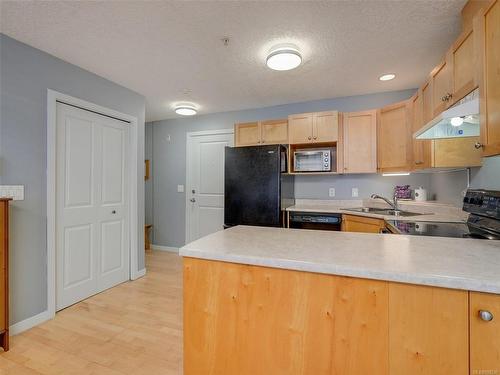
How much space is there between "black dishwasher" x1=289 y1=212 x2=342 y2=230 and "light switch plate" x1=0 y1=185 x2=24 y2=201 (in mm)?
2638

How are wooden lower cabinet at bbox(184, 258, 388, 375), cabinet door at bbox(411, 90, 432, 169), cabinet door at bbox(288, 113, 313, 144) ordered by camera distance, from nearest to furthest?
wooden lower cabinet at bbox(184, 258, 388, 375)
cabinet door at bbox(411, 90, 432, 169)
cabinet door at bbox(288, 113, 313, 144)

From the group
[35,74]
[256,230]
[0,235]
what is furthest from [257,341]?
[35,74]

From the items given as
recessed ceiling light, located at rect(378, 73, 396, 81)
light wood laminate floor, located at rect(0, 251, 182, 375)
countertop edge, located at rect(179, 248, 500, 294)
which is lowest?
light wood laminate floor, located at rect(0, 251, 182, 375)

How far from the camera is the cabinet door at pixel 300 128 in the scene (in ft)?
10.5

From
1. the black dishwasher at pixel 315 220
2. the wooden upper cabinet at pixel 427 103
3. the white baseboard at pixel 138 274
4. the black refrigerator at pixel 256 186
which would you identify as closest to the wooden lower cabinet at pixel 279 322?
the wooden upper cabinet at pixel 427 103

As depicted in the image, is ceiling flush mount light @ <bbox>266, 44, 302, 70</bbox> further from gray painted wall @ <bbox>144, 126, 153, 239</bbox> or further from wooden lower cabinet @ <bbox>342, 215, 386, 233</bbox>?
gray painted wall @ <bbox>144, 126, 153, 239</bbox>

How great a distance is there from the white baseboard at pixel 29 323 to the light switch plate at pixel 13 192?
1017 millimetres

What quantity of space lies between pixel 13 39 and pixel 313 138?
305cm

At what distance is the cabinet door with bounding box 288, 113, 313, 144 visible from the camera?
10.5ft

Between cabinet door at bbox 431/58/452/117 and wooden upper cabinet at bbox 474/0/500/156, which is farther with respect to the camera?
cabinet door at bbox 431/58/452/117

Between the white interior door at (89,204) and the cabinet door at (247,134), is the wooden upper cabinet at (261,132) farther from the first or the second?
the white interior door at (89,204)

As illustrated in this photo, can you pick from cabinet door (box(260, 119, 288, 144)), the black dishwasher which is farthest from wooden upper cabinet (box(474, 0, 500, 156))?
cabinet door (box(260, 119, 288, 144))

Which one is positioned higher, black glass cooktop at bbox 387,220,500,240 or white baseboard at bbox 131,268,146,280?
black glass cooktop at bbox 387,220,500,240

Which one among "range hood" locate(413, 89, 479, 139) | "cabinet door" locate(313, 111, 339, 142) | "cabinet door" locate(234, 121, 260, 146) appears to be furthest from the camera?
"cabinet door" locate(234, 121, 260, 146)
